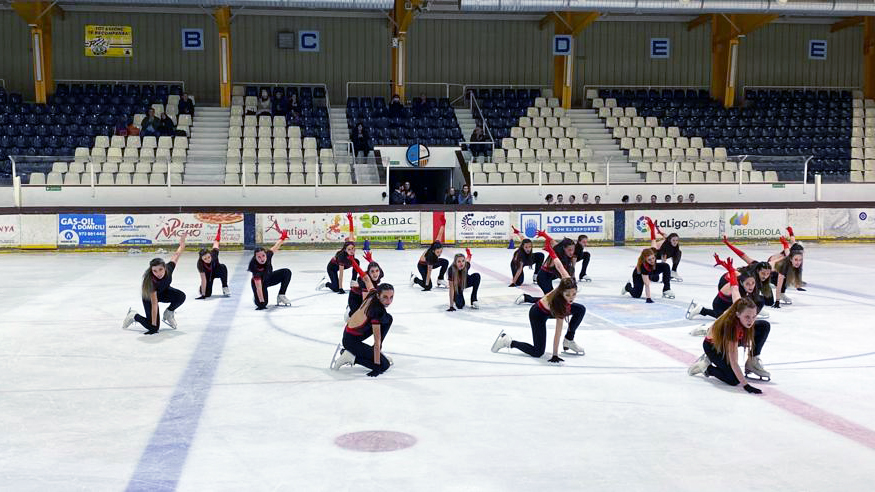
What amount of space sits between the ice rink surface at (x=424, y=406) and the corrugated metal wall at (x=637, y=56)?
88.6ft

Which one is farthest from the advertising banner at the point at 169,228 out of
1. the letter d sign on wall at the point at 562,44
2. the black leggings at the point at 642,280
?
the letter d sign on wall at the point at 562,44

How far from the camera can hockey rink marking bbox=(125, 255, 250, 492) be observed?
6520 mm

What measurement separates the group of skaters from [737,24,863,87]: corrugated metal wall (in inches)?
1020

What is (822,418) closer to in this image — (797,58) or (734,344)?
(734,344)

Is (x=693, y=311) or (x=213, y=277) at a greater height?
(x=213, y=277)

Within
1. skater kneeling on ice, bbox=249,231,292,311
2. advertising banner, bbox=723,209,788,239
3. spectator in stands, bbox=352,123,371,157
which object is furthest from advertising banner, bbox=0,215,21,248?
advertising banner, bbox=723,209,788,239

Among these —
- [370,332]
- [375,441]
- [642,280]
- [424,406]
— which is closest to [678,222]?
[642,280]

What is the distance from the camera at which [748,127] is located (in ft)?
123

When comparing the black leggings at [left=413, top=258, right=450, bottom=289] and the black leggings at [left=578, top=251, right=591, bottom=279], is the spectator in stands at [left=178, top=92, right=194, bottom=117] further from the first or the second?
the black leggings at [left=578, top=251, right=591, bottom=279]

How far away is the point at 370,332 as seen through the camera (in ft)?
33.4

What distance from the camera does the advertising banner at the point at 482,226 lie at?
28.3 m

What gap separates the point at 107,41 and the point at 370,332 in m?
31.7

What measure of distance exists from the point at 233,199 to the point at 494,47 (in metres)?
16.8

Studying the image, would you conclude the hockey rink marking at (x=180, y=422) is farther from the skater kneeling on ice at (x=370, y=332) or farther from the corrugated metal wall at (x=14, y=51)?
the corrugated metal wall at (x=14, y=51)
